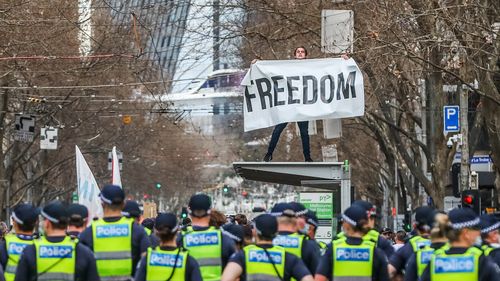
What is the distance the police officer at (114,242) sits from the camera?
39.2 feet

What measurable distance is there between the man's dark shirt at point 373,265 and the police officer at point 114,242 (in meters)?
1.62

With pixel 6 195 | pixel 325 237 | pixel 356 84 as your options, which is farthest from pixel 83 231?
pixel 6 195

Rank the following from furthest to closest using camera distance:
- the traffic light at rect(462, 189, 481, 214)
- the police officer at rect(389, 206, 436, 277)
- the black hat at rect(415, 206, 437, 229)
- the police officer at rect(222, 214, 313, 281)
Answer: the traffic light at rect(462, 189, 481, 214)
the black hat at rect(415, 206, 437, 229)
the police officer at rect(389, 206, 436, 277)
the police officer at rect(222, 214, 313, 281)

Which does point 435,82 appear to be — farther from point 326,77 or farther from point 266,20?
point 326,77

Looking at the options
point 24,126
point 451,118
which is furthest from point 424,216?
point 24,126

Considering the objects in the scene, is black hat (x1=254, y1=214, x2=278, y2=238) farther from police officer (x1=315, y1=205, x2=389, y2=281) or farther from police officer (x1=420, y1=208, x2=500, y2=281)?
police officer (x1=420, y1=208, x2=500, y2=281)

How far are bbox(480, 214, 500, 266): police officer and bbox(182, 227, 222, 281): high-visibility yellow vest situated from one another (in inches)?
95.4

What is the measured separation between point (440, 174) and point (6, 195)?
21050mm

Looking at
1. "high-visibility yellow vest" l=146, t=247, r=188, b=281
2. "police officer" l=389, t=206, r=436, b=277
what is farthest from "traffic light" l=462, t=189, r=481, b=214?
"high-visibility yellow vest" l=146, t=247, r=188, b=281

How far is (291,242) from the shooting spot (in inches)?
479

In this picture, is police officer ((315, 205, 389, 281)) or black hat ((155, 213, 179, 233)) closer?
black hat ((155, 213, 179, 233))

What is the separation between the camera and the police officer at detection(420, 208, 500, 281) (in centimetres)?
1053

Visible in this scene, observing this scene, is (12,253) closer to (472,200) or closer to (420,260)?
(420,260)

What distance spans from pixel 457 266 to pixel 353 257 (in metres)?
1.37
